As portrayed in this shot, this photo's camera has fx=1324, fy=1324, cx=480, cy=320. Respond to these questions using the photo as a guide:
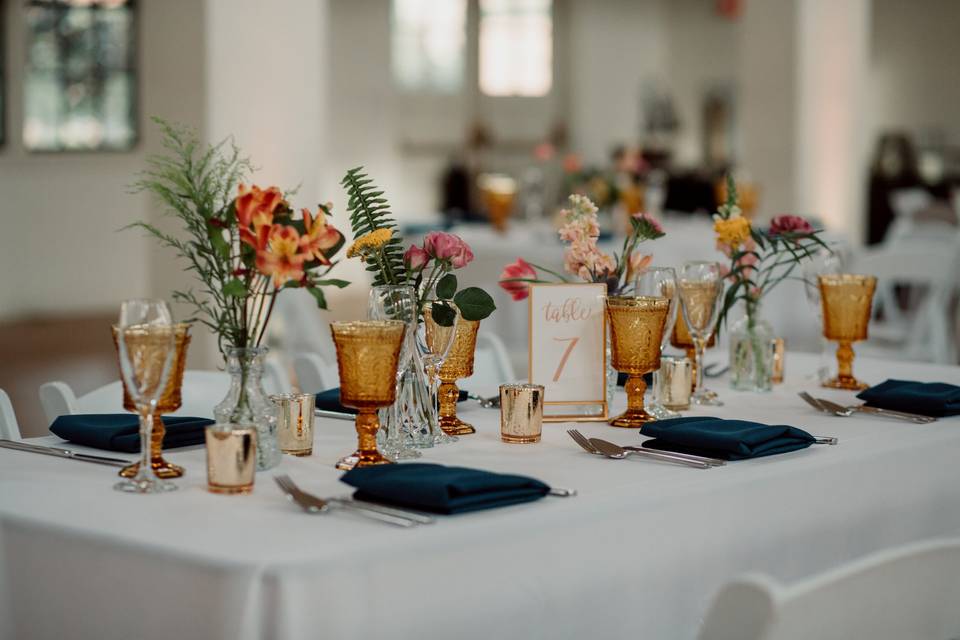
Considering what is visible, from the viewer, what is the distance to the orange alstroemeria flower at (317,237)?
1.68m

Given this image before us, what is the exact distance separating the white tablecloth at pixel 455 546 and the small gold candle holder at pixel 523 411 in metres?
0.04

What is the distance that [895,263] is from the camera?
4.91 metres

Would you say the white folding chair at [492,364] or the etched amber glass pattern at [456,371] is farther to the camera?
the white folding chair at [492,364]

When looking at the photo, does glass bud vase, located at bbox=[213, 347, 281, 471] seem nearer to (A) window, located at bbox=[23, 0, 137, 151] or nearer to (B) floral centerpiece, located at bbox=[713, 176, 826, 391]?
(B) floral centerpiece, located at bbox=[713, 176, 826, 391]

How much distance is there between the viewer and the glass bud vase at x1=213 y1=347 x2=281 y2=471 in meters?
1.78

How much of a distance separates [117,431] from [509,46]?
12.6 meters

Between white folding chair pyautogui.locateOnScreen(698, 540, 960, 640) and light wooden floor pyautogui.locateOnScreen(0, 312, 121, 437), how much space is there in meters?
4.55

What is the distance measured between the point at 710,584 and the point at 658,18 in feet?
46.1

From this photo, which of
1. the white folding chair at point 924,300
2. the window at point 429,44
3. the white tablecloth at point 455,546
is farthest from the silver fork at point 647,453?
the window at point 429,44

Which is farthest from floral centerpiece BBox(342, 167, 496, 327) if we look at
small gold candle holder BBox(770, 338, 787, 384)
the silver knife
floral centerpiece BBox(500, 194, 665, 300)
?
small gold candle holder BBox(770, 338, 787, 384)

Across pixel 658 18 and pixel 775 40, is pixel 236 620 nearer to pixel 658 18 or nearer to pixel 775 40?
pixel 775 40

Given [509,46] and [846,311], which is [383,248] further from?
[509,46]

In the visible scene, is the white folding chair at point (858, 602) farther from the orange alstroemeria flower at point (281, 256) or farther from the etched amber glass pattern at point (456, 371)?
the etched amber glass pattern at point (456, 371)

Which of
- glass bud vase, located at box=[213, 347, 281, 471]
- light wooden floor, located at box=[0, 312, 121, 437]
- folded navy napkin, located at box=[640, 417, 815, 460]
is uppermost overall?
glass bud vase, located at box=[213, 347, 281, 471]
